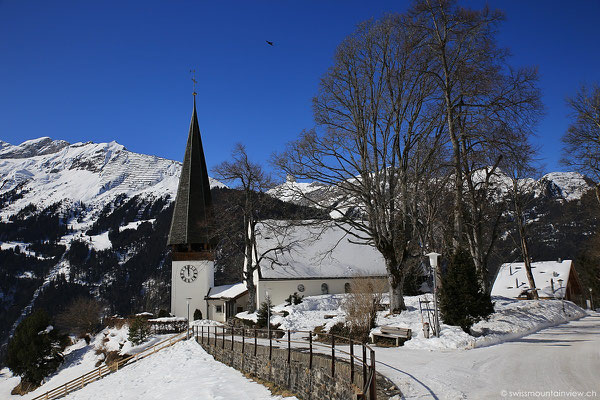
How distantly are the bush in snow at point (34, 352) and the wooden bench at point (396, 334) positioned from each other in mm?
33771

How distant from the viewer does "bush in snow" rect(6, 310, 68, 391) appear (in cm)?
3659

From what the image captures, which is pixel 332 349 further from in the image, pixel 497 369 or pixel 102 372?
pixel 102 372

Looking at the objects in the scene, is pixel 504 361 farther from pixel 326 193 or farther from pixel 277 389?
pixel 326 193

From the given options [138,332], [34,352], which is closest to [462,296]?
[138,332]

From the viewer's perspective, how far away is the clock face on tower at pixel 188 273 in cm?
4256

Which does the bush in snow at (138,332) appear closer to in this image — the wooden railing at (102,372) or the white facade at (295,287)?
the wooden railing at (102,372)

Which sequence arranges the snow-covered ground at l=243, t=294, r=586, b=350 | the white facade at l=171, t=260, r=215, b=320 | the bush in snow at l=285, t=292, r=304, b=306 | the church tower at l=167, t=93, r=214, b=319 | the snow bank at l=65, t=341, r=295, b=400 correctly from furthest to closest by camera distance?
1. the church tower at l=167, t=93, r=214, b=319
2. the white facade at l=171, t=260, r=215, b=320
3. the bush in snow at l=285, t=292, r=304, b=306
4. the snow-covered ground at l=243, t=294, r=586, b=350
5. the snow bank at l=65, t=341, r=295, b=400

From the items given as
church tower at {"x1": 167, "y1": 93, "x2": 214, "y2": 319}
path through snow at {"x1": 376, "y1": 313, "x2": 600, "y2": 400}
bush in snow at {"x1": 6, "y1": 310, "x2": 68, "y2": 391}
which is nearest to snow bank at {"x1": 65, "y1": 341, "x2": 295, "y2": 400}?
path through snow at {"x1": 376, "y1": 313, "x2": 600, "y2": 400}

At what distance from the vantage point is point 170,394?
1420cm

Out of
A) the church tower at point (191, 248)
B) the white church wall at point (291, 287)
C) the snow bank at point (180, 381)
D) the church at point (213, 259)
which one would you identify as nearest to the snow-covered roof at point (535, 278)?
the church at point (213, 259)

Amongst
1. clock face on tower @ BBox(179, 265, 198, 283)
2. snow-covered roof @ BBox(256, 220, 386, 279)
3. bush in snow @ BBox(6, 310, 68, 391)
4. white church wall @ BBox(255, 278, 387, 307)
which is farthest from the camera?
clock face on tower @ BBox(179, 265, 198, 283)

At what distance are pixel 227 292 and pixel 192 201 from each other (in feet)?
33.2

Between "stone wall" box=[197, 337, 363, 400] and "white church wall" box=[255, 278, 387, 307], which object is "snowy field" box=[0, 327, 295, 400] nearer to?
"stone wall" box=[197, 337, 363, 400]

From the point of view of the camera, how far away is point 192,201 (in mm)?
44625
